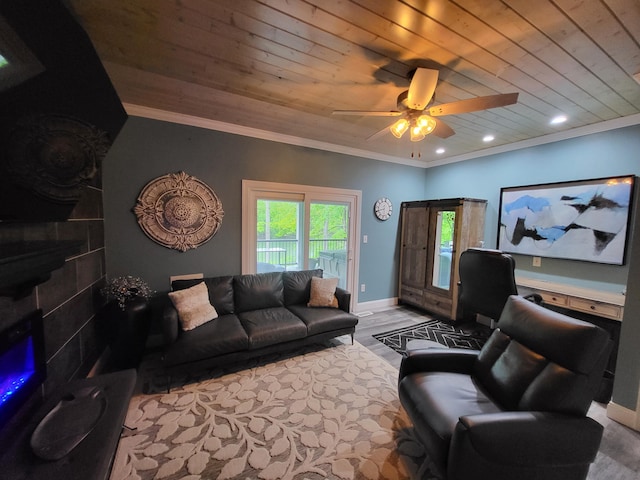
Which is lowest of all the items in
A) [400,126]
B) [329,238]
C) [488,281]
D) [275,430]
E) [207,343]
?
[275,430]

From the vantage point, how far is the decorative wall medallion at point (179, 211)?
8.81 feet

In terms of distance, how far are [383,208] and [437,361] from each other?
283 cm

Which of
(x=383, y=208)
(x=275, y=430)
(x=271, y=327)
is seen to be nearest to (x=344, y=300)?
(x=271, y=327)

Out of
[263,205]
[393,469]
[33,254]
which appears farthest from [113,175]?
[393,469]

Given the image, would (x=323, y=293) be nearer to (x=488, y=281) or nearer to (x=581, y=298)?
(x=488, y=281)

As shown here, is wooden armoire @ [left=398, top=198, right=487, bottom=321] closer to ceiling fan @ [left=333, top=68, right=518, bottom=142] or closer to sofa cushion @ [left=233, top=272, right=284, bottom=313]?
ceiling fan @ [left=333, top=68, right=518, bottom=142]

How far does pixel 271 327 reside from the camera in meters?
2.48

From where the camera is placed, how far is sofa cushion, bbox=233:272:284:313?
2.90 metres

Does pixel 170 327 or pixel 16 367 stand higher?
pixel 16 367

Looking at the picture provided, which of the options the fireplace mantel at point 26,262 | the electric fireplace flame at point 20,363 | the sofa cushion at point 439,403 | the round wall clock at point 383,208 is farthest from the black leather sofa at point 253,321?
the round wall clock at point 383,208

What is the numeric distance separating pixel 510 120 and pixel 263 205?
3019 mm

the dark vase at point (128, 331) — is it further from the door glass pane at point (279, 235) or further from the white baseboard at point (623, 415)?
the white baseboard at point (623, 415)

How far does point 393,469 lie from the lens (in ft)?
4.93

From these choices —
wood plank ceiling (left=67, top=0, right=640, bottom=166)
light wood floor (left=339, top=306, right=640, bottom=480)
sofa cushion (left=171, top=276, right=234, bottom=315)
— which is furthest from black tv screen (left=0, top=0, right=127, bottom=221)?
light wood floor (left=339, top=306, right=640, bottom=480)
